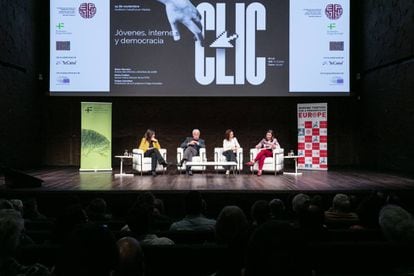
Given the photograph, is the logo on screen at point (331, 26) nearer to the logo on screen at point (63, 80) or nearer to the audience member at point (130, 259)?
the logo on screen at point (63, 80)

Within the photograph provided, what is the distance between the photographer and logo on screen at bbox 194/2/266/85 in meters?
9.45

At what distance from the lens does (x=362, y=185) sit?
6418 mm

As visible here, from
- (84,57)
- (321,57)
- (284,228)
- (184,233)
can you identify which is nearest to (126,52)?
(84,57)

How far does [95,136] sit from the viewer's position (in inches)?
347

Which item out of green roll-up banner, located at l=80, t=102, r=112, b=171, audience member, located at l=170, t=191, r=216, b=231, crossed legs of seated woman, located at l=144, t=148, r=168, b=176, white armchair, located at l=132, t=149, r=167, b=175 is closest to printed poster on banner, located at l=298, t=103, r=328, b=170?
crossed legs of seated woman, located at l=144, t=148, r=168, b=176

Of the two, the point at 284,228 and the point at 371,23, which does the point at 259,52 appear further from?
the point at 284,228

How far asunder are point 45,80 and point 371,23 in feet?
23.9

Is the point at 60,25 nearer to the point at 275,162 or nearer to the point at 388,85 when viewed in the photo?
the point at 275,162

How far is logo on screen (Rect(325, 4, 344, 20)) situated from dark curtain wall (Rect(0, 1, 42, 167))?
6.23m

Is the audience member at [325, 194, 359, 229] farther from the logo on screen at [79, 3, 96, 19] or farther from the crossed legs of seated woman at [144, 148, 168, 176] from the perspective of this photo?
the logo on screen at [79, 3, 96, 19]

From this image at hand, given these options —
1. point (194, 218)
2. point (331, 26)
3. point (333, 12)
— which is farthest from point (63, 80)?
point (194, 218)

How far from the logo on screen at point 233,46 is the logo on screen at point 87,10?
2.14 metres

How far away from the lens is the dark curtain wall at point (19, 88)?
28.2 ft

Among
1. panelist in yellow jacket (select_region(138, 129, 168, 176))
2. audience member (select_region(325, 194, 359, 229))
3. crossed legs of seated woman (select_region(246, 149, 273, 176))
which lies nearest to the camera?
audience member (select_region(325, 194, 359, 229))
